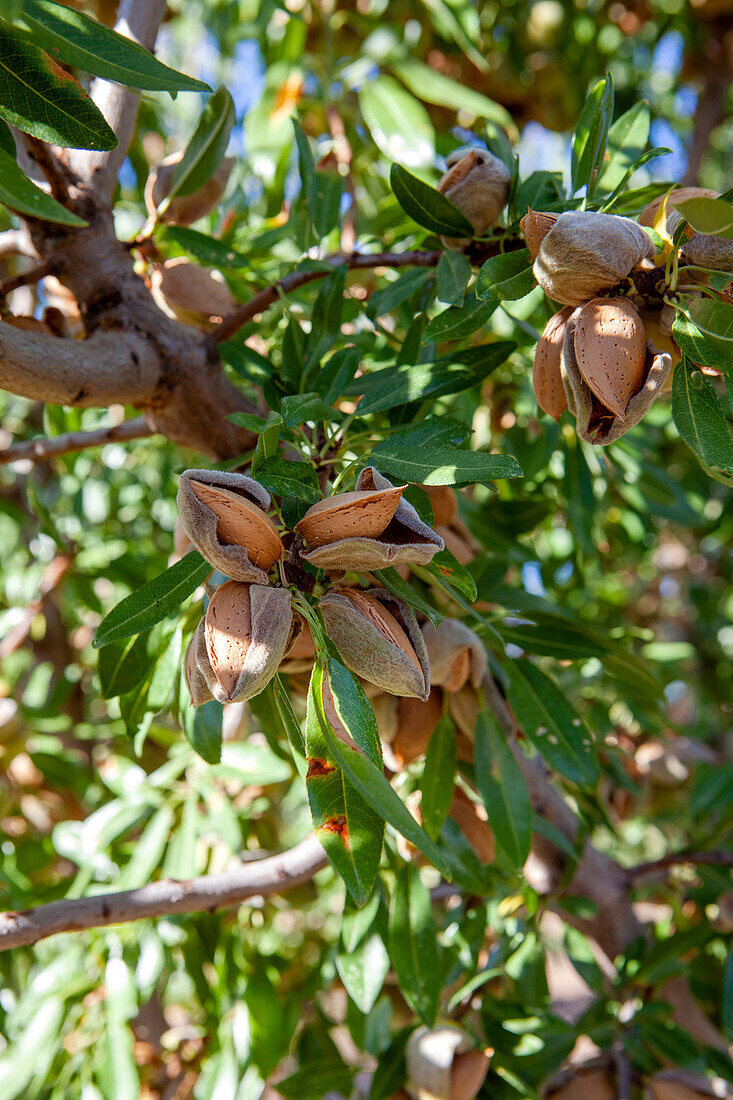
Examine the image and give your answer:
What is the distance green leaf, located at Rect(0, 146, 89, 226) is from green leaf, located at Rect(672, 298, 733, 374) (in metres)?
0.45

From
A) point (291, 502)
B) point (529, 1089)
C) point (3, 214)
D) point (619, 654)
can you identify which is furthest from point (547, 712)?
point (3, 214)

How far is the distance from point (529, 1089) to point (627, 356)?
3.13 feet

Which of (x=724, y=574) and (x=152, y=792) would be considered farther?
(x=724, y=574)

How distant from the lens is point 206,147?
887 mm

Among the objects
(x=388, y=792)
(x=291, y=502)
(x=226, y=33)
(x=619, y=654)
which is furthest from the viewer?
(x=226, y=33)

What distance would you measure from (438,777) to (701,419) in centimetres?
42

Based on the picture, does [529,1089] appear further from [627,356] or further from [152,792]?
[627,356]

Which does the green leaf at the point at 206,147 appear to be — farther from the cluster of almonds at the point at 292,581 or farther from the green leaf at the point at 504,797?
the green leaf at the point at 504,797

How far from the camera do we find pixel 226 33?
6.23ft

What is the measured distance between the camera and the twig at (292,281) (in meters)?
0.88

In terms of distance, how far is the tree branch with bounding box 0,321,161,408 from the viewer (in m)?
0.74

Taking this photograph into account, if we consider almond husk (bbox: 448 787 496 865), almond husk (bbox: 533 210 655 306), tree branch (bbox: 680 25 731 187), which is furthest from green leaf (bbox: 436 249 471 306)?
tree branch (bbox: 680 25 731 187)

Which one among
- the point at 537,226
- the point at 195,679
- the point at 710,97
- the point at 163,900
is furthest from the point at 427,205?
the point at 710,97

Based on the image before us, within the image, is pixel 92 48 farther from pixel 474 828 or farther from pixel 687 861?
pixel 687 861
